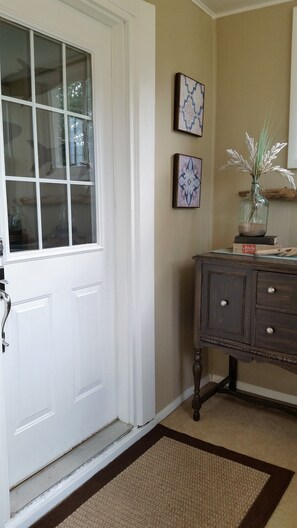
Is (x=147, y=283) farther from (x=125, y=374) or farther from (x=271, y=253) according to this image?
(x=271, y=253)

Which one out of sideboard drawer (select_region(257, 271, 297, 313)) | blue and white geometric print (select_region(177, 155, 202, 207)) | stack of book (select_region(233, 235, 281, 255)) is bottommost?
sideboard drawer (select_region(257, 271, 297, 313))

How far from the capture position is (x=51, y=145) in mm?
1675

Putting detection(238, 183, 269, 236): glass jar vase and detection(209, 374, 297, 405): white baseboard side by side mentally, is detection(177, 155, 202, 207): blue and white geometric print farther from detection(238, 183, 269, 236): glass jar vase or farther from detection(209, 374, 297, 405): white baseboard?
detection(209, 374, 297, 405): white baseboard

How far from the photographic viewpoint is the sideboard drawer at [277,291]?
180 centimetres

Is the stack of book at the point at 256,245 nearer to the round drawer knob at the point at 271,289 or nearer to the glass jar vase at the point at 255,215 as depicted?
the glass jar vase at the point at 255,215

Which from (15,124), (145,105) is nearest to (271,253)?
(145,105)

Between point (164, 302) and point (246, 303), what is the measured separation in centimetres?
47

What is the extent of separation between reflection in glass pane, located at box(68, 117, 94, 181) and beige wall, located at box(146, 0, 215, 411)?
0.36 m

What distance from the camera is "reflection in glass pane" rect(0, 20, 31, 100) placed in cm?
146

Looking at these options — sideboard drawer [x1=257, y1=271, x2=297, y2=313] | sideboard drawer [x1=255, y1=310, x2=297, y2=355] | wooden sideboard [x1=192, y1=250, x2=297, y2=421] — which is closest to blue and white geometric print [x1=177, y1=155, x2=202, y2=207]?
wooden sideboard [x1=192, y1=250, x2=297, y2=421]

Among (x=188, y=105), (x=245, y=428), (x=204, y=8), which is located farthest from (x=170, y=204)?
(x=245, y=428)

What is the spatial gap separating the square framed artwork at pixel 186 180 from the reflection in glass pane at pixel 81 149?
51 centimetres

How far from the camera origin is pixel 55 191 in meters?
1.71

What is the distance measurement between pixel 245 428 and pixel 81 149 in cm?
168
